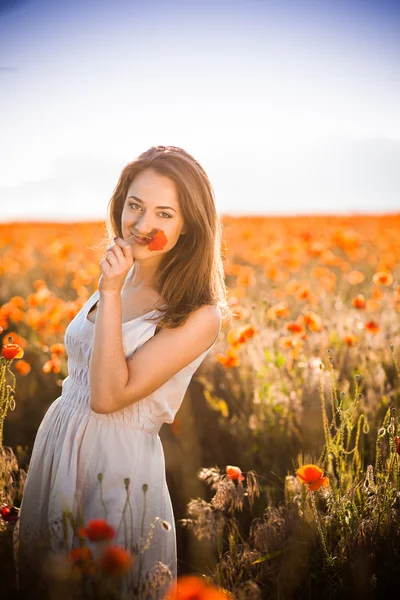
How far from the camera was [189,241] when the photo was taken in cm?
221

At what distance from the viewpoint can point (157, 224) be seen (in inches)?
79.5

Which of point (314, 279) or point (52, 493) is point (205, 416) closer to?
point (52, 493)

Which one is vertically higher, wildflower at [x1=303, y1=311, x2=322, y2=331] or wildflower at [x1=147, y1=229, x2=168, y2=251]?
wildflower at [x1=147, y1=229, x2=168, y2=251]

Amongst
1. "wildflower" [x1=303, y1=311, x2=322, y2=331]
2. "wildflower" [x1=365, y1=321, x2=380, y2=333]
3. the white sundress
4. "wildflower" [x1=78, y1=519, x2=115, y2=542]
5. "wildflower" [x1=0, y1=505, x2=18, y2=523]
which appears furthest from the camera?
"wildflower" [x1=365, y1=321, x2=380, y2=333]

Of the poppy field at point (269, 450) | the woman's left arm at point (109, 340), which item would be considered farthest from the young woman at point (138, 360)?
the poppy field at point (269, 450)

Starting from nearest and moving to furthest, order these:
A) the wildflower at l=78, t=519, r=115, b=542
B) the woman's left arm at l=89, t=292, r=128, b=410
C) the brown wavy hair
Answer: the wildflower at l=78, t=519, r=115, b=542 → the woman's left arm at l=89, t=292, r=128, b=410 → the brown wavy hair

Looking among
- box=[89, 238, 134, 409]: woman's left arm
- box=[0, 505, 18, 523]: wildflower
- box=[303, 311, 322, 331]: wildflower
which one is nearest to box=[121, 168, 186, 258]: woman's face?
box=[89, 238, 134, 409]: woman's left arm

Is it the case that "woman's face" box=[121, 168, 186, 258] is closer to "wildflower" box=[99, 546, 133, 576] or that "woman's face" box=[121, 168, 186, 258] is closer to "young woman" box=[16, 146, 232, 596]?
"young woman" box=[16, 146, 232, 596]

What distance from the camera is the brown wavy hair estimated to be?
2084 millimetres

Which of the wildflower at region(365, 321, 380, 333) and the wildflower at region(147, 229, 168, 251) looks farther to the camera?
the wildflower at region(365, 321, 380, 333)

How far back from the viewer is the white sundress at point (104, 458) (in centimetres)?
190

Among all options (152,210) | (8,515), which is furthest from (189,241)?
(8,515)

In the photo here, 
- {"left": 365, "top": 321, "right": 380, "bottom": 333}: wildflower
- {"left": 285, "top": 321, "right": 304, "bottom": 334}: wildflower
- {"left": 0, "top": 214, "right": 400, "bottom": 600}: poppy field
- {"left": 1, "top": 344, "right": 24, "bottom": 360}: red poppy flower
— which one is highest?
{"left": 1, "top": 344, "right": 24, "bottom": 360}: red poppy flower

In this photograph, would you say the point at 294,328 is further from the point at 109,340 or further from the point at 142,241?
the point at 109,340
